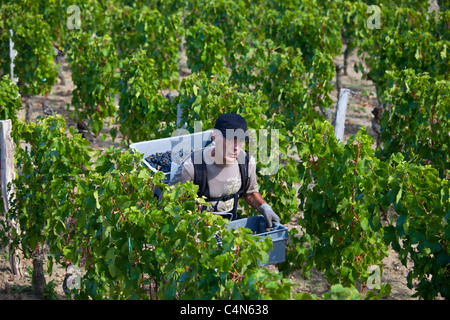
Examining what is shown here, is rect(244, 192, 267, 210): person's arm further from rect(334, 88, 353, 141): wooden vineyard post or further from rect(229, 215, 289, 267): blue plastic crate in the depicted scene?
rect(334, 88, 353, 141): wooden vineyard post

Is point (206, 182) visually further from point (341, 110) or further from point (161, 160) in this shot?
point (341, 110)

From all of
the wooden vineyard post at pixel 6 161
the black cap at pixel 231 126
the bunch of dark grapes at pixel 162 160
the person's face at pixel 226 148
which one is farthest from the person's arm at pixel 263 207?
the wooden vineyard post at pixel 6 161

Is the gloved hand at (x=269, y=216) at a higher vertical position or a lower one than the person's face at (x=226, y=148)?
lower

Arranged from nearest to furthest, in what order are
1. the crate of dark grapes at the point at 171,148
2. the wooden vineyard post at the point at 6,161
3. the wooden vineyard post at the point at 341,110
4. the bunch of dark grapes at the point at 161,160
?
1. the bunch of dark grapes at the point at 161,160
2. the crate of dark grapes at the point at 171,148
3. the wooden vineyard post at the point at 6,161
4. the wooden vineyard post at the point at 341,110

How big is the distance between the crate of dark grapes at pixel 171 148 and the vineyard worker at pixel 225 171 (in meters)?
1.00

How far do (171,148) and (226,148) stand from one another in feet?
4.84

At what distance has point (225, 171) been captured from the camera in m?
4.12

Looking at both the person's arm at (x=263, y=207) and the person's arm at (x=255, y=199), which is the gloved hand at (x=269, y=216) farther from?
the person's arm at (x=255, y=199)

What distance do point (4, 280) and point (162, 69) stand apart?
4796mm

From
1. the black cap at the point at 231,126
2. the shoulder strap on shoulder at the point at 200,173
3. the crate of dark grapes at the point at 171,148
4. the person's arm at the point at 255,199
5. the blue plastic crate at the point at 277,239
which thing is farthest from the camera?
the crate of dark grapes at the point at 171,148

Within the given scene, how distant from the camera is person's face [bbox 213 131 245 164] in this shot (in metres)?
3.91

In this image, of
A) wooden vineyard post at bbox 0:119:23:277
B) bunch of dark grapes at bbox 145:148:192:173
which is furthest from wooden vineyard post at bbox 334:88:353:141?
wooden vineyard post at bbox 0:119:23:277

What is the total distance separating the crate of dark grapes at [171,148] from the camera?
5.17 m
